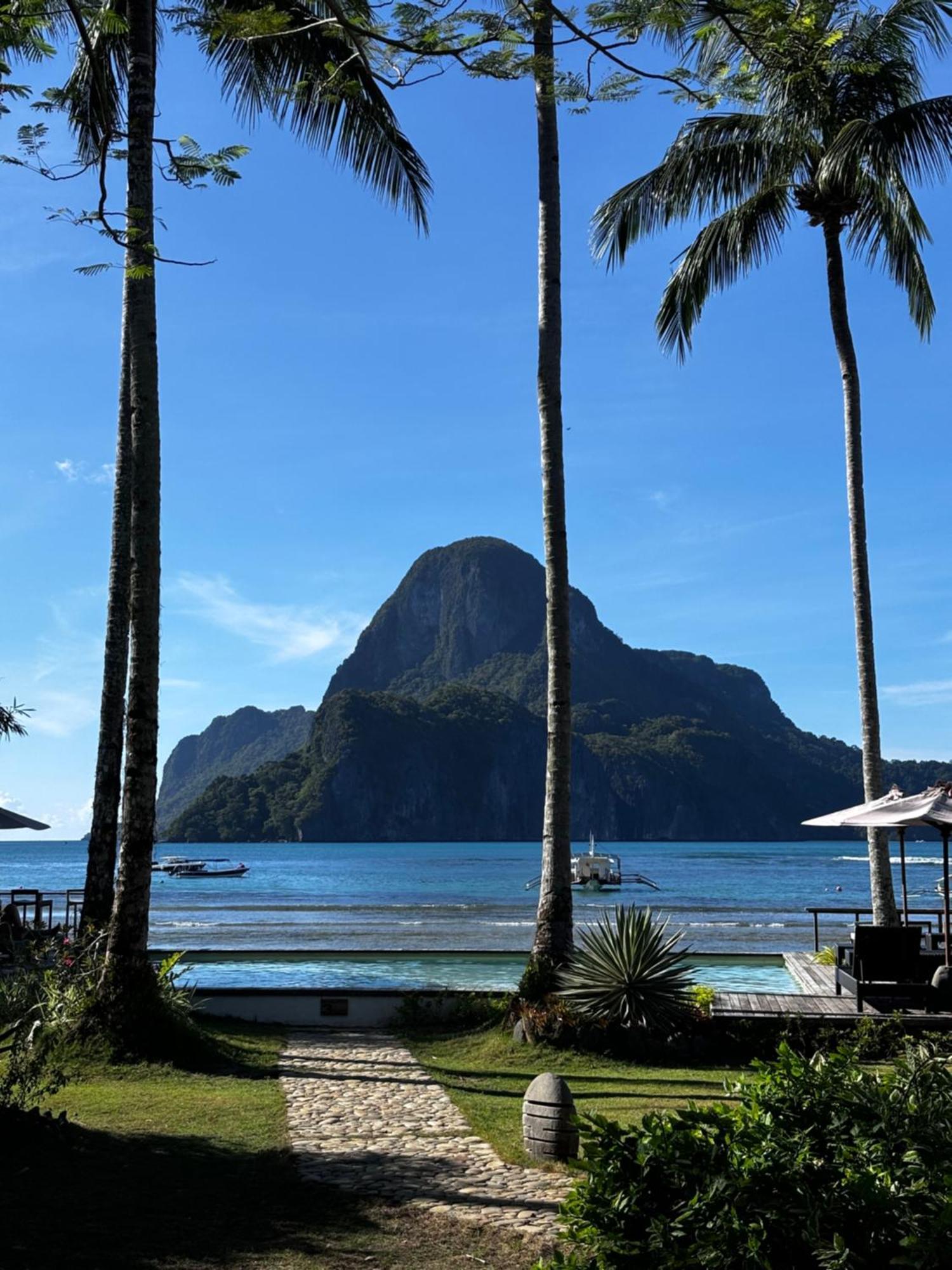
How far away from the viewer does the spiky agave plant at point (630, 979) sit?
33.3 ft

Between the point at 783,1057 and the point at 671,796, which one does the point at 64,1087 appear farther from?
the point at 671,796

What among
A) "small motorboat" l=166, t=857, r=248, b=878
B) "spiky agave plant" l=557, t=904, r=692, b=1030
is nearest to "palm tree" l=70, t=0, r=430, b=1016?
"spiky agave plant" l=557, t=904, r=692, b=1030

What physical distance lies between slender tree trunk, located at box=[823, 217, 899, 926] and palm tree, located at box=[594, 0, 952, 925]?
0.05 feet

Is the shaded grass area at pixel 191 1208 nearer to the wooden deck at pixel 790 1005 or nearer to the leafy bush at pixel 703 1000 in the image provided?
the leafy bush at pixel 703 1000

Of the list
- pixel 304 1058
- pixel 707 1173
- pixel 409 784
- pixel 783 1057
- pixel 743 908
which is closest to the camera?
pixel 707 1173

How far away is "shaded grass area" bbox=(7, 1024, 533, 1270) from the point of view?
184 inches

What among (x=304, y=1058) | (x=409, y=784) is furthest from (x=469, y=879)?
(x=409, y=784)

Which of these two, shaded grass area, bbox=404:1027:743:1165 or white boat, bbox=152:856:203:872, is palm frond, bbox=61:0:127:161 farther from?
white boat, bbox=152:856:203:872

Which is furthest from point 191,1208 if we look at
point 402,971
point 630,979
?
point 402,971

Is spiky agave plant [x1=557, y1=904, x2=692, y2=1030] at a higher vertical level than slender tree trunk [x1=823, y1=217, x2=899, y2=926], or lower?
lower

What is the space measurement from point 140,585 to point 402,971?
10.8 meters

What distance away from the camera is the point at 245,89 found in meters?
12.4

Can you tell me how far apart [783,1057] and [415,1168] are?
2.93m

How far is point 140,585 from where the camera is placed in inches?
390
